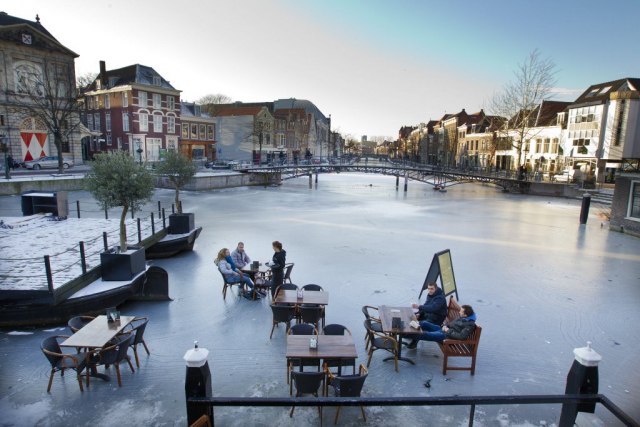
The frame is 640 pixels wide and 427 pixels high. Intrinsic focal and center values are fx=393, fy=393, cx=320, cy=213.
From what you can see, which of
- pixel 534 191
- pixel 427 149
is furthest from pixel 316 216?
pixel 427 149

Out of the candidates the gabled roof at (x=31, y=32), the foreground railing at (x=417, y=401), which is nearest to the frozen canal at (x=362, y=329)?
the foreground railing at (x=417, y=401)

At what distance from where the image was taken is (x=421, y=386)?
604 centimetres

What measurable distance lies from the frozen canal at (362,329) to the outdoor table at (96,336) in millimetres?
600

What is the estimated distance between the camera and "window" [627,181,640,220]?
18.0 m

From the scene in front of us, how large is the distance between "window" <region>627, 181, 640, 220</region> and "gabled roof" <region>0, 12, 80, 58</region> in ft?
149

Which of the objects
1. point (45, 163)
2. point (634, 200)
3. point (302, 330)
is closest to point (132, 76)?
point (45, 163)

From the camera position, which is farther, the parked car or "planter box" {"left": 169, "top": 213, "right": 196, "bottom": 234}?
the parked car

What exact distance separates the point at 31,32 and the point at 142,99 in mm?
13382

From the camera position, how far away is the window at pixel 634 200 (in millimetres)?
17972

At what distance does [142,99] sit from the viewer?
47938 millimetres

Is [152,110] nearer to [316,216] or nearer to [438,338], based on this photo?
[316,216]

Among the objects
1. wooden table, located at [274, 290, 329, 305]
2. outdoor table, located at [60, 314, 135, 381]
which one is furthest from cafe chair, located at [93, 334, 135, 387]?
wooden table, located at [274, 290, 329, 305]

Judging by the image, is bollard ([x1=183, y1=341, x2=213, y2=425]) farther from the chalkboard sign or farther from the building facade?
the building facade

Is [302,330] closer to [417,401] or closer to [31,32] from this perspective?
[417,401]
